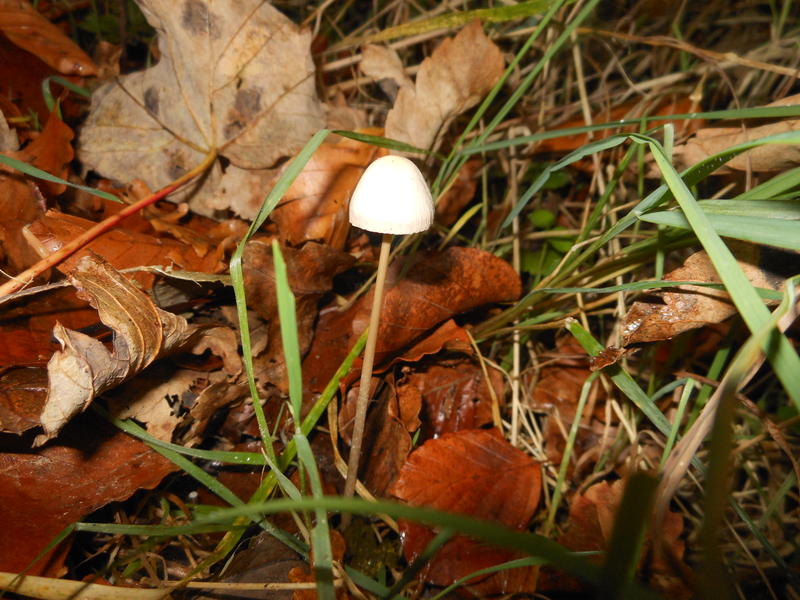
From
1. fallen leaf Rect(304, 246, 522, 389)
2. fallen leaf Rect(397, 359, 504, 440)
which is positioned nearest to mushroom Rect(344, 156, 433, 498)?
fallen leaf Rect(304, 246, 522, 389)

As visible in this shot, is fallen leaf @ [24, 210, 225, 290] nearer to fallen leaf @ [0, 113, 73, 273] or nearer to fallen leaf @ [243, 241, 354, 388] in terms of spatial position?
fallen leaf @ [0, 113, 73, 273]

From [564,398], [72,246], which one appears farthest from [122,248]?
[564,398]

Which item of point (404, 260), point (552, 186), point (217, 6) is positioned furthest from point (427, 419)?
point (217, 6)

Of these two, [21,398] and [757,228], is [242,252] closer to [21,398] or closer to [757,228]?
[21,398]

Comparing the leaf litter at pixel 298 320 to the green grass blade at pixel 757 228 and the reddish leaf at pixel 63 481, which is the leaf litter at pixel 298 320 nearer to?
the reddish leaf at pixel 63 481

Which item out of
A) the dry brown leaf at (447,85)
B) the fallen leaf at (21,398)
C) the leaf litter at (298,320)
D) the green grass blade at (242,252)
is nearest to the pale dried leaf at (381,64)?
the leaf litter at (298,320)

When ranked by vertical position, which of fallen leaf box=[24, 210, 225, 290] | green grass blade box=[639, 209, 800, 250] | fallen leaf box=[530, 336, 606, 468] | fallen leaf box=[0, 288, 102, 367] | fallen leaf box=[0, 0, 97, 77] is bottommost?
fallen leaf box=[530, 336, 606, 468]

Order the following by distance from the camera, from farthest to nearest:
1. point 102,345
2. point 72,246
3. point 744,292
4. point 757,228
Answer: point 72,246
point 102,345
point 757,228
point 744,292

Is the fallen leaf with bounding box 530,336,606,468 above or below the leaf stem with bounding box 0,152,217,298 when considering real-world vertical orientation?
below
